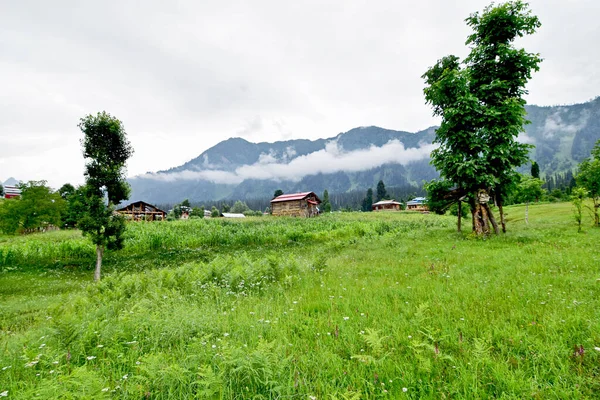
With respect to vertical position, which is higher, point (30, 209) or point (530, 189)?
point (30, 209)

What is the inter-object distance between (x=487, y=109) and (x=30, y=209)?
6088 cm

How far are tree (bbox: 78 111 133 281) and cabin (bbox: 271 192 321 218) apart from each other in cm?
5565

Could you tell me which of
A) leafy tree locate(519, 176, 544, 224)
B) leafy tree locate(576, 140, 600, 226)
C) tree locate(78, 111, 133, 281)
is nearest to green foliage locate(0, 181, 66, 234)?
tree locate(78, 111, 133, 281)

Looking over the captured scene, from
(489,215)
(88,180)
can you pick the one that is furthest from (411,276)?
(88,180)

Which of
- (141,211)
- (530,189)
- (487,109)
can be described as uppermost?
(487,109)

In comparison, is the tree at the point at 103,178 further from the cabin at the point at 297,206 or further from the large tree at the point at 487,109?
the cabin at the point at 297,206

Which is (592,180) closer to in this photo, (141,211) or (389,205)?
(141,211)

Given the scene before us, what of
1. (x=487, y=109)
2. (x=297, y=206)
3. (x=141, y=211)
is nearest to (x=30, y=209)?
(x=141, y=211)

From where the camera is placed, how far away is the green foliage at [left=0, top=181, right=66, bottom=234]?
39312mm

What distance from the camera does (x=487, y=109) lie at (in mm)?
16172

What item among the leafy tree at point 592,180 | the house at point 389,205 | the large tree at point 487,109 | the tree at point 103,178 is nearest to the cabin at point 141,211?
the tree at point 103,178

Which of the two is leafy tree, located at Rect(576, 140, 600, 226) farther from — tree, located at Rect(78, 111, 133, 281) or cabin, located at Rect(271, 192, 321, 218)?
cabin, located at Rect(271, 192, 321, 218)

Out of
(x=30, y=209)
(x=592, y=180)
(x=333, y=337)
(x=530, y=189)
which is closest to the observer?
(x=333, y=337)

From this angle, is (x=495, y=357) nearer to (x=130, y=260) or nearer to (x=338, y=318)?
(x=338, y=318)
